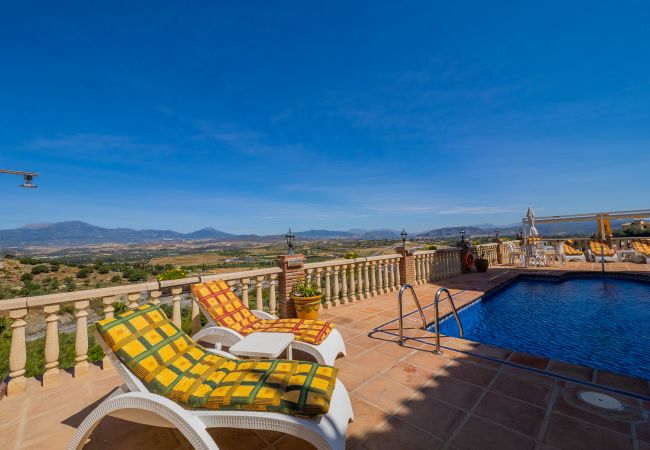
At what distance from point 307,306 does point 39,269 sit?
62.7 metres

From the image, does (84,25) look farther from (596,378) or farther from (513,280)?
(513,280)

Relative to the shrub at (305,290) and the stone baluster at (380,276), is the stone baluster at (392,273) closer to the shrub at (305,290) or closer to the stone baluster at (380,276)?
the stone baluster at (380,276)

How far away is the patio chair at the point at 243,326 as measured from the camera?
3.55m

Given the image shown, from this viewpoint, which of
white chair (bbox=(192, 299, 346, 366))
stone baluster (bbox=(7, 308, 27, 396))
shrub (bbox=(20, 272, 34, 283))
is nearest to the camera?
stone baluster (bbox=(7, 308, 27, 396))

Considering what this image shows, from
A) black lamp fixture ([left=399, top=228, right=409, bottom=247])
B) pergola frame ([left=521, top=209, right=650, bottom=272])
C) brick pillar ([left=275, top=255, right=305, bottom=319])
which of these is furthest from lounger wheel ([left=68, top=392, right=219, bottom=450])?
pergola frame ([left=521, top=209, right=650, bottom=272])

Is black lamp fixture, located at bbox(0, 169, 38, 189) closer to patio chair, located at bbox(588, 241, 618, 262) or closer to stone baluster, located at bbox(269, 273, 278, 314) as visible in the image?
stone baluster, located at bbox(269, 273, 278, 314)

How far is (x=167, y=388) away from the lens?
226cm

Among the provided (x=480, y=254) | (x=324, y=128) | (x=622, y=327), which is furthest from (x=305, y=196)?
(x=622, y=327)

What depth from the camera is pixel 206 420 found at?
2.03 metres

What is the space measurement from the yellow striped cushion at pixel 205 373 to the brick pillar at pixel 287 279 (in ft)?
9.40

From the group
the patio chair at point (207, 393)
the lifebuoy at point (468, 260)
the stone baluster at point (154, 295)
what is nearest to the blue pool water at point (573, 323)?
the lifebuoy at point (468, 260)

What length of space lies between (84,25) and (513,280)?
16003 millimetres

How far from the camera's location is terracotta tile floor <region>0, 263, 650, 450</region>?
231 cm

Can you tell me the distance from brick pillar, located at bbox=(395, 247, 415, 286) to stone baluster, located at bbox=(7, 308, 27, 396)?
25.9ft
